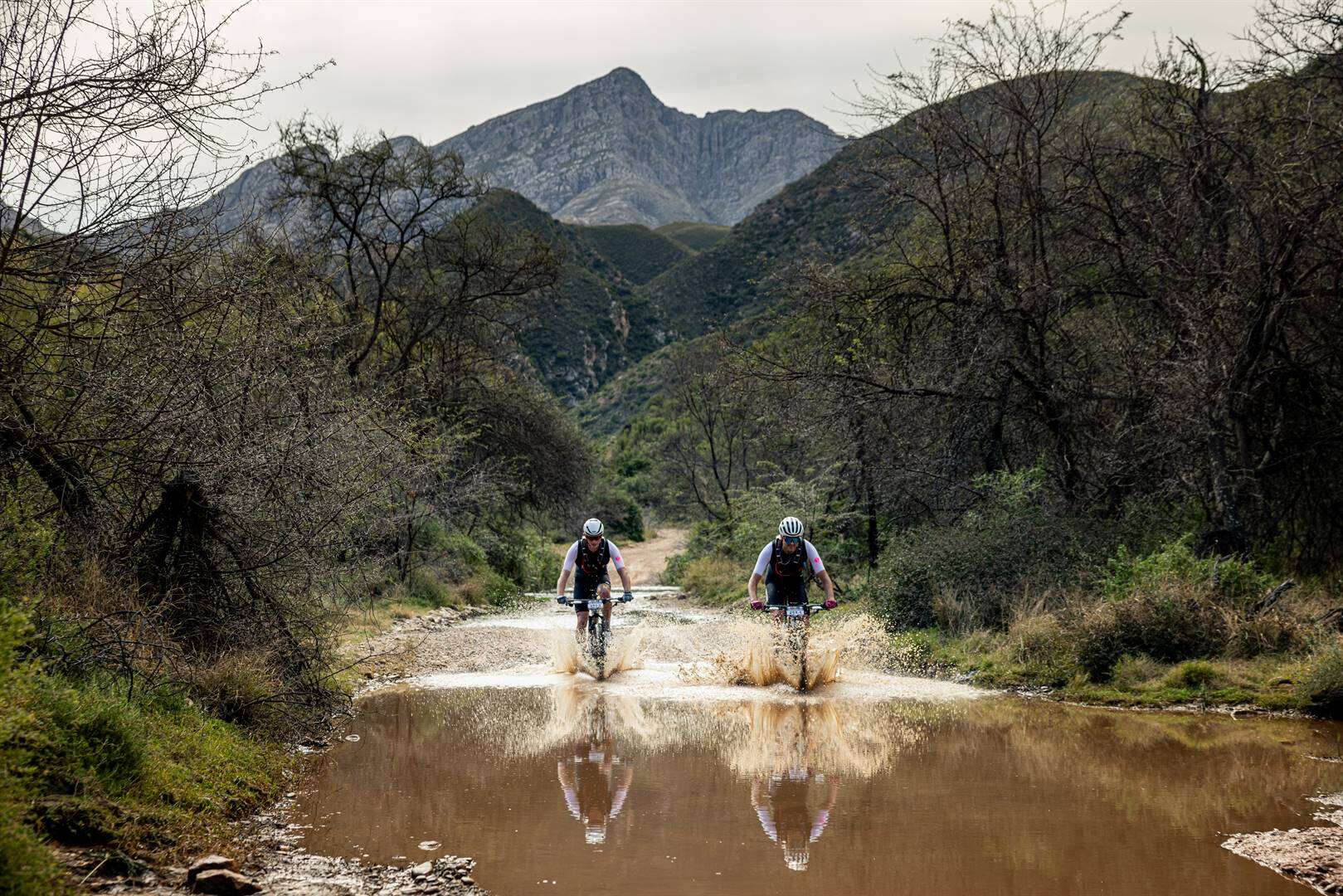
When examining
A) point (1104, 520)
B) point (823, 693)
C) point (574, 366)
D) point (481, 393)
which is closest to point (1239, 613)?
point (1104, 520)

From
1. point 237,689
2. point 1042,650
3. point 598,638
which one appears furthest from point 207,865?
point 1042,650

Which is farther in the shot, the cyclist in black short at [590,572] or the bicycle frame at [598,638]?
the bicycle frame at [598,638]

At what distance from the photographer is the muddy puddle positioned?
648 cm

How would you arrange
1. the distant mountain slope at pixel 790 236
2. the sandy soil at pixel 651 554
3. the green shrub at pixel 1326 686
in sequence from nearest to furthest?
the green shrub at pixel 1326 686
the distant mountain slope at pixel 790 236
the sandy soil at pixel 651 554

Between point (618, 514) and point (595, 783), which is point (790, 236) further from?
point (595, 783)

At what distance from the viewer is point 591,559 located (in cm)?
1458

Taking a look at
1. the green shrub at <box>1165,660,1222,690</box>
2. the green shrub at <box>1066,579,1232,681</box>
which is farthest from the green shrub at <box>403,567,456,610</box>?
the green shrub at <box>1165,660,1222,690</box>

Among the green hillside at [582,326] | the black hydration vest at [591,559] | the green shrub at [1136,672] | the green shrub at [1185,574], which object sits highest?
the green hillside at [582,326]

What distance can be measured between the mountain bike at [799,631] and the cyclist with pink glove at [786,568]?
A: 8cm

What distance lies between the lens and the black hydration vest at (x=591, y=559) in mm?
14523

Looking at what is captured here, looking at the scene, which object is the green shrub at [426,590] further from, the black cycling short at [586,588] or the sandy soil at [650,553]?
the black cycling short at [586,588]

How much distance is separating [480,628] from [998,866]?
1724 centimetres

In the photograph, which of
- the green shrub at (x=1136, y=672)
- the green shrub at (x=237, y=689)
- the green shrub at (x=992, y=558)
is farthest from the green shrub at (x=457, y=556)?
the green shrub at (x=1136, y=672)

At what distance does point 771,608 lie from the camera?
13508 millimetres
